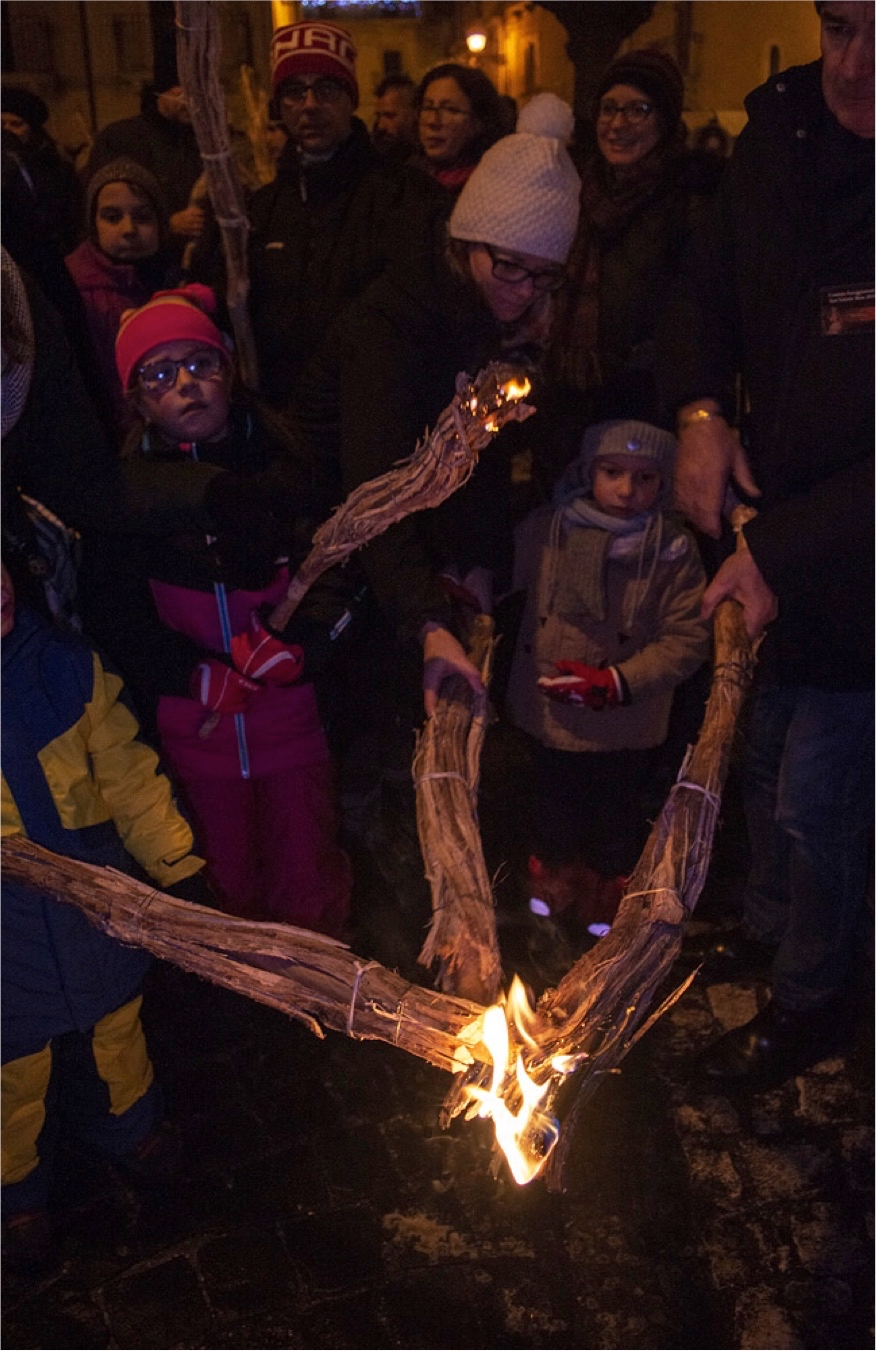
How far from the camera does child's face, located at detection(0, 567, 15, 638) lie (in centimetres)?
276

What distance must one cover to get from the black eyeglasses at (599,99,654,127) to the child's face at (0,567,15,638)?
2.75 meters

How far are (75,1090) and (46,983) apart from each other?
1.65ft

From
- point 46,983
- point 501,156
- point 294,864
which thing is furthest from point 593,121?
point 46,983

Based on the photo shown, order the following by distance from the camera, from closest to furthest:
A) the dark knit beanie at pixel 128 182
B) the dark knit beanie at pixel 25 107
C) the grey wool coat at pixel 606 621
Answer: the grey wool coat at pixel 606 621
the dark knit beanie at pixel 128 182
the dark knit beanie at pixel 25 107

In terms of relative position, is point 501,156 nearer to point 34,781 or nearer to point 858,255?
point 858,255

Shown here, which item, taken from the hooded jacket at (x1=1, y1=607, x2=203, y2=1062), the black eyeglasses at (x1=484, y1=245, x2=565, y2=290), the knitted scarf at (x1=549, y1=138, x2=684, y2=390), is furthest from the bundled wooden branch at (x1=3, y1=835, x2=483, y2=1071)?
the knitted scarf at (x1=549, y1=138, x2=684, y2=390)

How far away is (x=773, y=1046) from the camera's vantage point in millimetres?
3531

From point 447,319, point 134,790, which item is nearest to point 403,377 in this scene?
point 447,319

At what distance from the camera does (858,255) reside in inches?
109

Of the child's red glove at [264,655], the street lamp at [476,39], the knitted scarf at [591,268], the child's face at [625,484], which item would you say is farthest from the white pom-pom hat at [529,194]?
the street lamp at [476,39]

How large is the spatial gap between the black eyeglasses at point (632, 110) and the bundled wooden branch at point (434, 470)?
154 centimetres

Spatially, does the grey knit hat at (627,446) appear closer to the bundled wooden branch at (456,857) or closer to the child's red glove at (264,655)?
the child's red glove at (264,655)

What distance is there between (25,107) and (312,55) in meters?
2.68

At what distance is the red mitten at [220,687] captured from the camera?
347 centimetres
